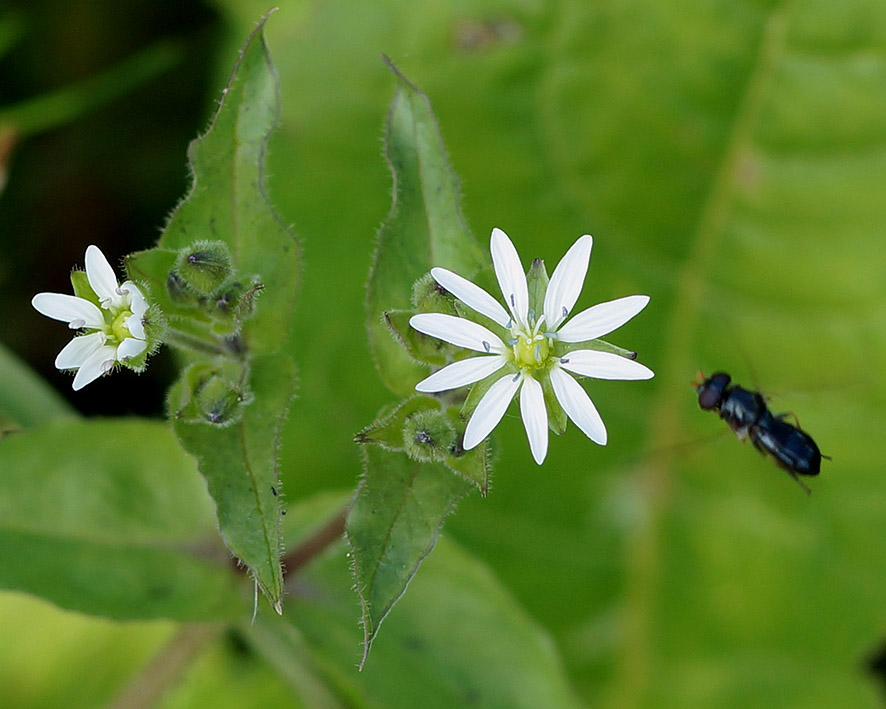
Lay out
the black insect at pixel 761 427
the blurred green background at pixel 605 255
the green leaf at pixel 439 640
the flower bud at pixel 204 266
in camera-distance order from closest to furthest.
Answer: the flower bud at pixel 204 266
the black insect at pixel 761 427
the green leaf at pixel 439 640
the blurred green background at pixel 605 255

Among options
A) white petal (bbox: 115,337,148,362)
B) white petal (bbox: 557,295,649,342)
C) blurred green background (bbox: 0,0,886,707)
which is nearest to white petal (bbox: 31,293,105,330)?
white petal (bbox: 115,337,148,362)

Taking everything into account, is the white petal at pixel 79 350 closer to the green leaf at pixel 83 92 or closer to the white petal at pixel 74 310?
the white petal at pixel 74 310

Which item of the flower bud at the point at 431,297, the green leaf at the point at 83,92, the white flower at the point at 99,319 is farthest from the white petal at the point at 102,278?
the green leaf at the point at 83,92

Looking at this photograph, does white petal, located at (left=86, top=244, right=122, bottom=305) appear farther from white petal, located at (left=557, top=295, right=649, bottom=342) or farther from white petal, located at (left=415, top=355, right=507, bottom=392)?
white petal, located at (left=557, top=295, right=649, bottom=342)

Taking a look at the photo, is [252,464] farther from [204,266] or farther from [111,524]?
[111,524]

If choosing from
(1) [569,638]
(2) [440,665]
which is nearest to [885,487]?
(1) [569,638]

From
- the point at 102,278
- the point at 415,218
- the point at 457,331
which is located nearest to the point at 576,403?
the point at 457,331
